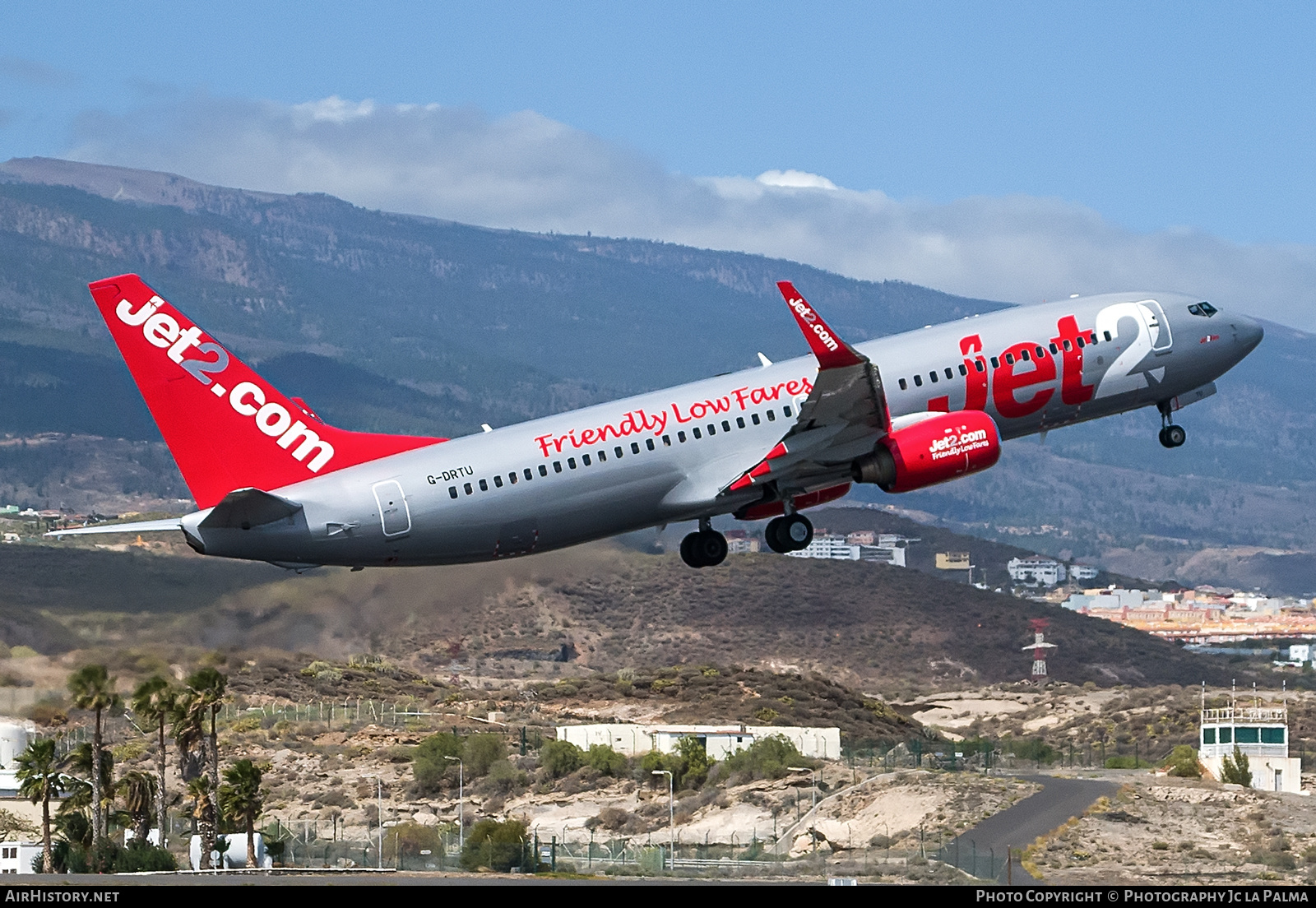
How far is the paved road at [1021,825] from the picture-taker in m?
63.1

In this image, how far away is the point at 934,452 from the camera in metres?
53.0

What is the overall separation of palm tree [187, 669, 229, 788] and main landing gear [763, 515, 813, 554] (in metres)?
17.3

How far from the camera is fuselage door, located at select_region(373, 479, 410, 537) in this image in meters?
49.4

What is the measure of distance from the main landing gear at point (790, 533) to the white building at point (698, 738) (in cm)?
3173

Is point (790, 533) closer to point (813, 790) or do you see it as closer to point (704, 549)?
point (704, 549)

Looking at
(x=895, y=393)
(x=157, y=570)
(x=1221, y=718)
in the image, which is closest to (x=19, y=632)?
(x=157, y=570)

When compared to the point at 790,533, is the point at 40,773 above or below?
below

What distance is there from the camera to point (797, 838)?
7244 cm

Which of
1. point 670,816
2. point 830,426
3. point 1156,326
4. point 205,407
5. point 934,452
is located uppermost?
point 1156,326

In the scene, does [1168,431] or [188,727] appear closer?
[1168,431]

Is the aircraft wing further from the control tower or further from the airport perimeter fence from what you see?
the control tower

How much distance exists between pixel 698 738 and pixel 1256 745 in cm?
2628

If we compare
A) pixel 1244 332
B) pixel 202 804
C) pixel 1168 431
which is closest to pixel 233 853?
pixel 202 804
